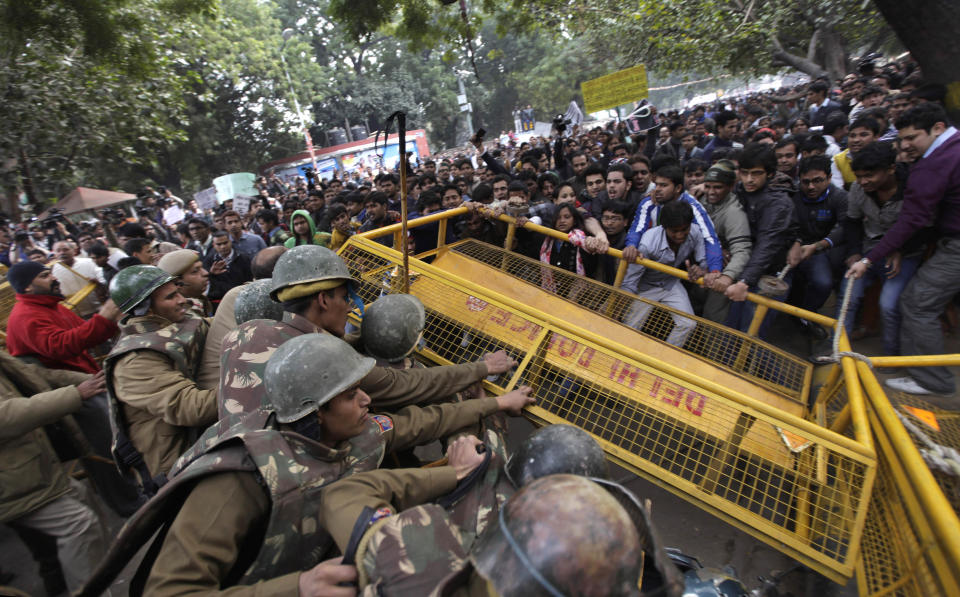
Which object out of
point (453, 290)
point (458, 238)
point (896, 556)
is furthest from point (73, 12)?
point (896, 556)

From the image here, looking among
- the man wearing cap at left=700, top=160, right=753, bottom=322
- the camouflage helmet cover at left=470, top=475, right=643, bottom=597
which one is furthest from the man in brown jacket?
the man wearing cap at left=700, top=160, right=753, bottom=322

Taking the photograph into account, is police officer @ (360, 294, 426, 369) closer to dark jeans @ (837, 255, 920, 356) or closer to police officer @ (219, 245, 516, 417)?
police officer @ (219, 245, 516, 417)

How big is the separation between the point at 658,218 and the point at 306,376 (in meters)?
3.45

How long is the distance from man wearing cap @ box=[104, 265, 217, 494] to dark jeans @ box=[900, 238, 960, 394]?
508 centimetres

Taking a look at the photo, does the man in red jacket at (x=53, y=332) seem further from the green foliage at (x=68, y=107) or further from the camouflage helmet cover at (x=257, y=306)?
the green foliage at (x=68, y=107)

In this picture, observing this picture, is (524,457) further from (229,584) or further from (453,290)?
(453,290)

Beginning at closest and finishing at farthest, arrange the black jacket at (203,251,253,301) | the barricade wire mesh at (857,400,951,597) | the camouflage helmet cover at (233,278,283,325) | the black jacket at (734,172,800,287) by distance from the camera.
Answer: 1. the barricade wire mesh at (857,400,951,597)
2. the camouflage helmet cover at (233,278,283,325)
3. the black jacket at (734,172,800,287)
4. the black jacket at (203,251,253,301)

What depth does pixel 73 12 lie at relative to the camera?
4.45 metres

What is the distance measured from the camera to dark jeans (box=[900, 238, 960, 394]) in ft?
10.6

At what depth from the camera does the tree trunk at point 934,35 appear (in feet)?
11.7

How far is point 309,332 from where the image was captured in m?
2.24

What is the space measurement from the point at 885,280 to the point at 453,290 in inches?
150

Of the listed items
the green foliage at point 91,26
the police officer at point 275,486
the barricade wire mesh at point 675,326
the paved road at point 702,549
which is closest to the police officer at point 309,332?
the police officer at point 275,486

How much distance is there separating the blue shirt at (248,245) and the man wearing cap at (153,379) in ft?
10.7
